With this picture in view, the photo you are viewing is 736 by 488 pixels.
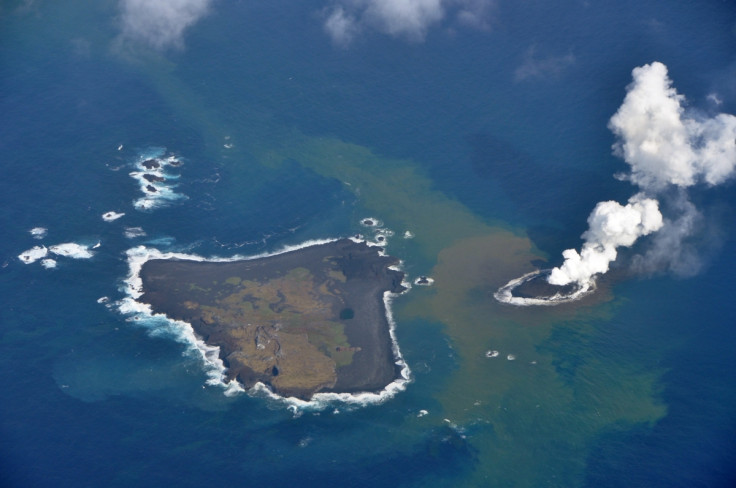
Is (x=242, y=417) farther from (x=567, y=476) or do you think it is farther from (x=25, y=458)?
(x=567, y=476)

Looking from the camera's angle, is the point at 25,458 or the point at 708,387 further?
the point at 708,387

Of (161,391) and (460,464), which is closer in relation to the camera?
(460,464)

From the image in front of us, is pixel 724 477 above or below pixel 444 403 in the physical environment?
below

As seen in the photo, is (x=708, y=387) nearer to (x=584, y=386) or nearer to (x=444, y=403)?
(x=584, y=386)

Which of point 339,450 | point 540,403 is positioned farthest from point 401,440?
point 540,403

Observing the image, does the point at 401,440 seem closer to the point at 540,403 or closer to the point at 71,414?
the point at 540,403

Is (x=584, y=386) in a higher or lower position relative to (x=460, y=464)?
higher

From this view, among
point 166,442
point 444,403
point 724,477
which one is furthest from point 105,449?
point 724,477

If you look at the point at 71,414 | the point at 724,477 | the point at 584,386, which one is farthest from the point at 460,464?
the point at 71,414
